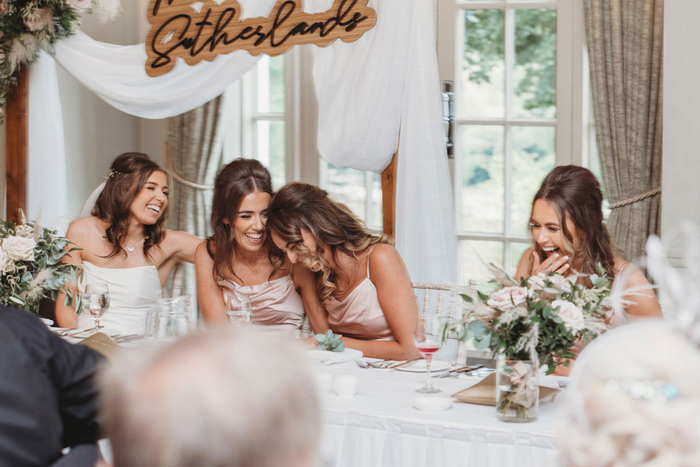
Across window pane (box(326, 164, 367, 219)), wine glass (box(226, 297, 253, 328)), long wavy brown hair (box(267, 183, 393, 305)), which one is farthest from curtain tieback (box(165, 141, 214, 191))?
wine glass (box(226, 297, 253, 328))

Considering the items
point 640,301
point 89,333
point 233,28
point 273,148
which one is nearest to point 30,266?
point 89,333

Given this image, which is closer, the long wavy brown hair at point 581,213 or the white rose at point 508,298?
the white rose at point 508,298

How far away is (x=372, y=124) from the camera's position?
11.0 feet

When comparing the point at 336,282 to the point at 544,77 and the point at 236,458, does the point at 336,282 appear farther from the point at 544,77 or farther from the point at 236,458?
the point at 236,458

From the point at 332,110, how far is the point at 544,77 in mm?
1466

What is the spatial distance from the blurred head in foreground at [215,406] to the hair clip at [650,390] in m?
0.29

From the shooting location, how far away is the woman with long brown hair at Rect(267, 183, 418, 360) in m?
2.97

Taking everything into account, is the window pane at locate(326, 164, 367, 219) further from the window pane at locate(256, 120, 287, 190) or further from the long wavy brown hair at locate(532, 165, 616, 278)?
the long wavy brown hair at locate(532, 165, 616, 278)

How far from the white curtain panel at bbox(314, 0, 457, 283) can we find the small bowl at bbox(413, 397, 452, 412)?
146 centimetres

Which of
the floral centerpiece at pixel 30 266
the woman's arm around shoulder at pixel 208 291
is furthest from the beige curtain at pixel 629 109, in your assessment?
the floral centerpiece at pixel 30 266

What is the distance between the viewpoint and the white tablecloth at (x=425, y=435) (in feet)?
5.58

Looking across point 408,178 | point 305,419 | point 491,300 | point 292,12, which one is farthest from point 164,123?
point 305,419

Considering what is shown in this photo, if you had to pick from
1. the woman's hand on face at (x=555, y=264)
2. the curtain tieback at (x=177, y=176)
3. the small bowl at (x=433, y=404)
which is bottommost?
the small bowl at (x=433, y=404)

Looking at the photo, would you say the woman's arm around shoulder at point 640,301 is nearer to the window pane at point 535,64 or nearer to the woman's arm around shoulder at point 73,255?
the window pane at point 535,64
